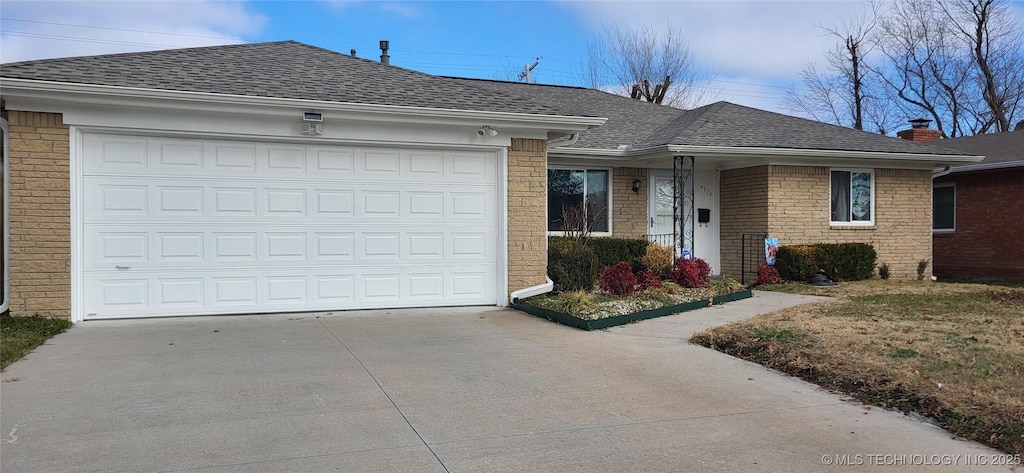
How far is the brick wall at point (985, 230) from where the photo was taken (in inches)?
637

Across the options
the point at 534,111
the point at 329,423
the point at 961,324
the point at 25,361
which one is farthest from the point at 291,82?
the point at 961,324

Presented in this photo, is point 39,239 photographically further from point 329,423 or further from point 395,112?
point 329,423

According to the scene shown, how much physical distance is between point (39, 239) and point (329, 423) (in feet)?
19.7

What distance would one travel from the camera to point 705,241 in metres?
15.4

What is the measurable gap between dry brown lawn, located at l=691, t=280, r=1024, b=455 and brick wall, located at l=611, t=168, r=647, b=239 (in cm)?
456

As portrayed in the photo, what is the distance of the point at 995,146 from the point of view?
1791 cm

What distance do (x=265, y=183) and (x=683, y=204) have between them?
8727 mm

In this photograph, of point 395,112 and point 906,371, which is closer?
point 906,371

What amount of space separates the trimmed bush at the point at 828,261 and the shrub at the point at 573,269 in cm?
470

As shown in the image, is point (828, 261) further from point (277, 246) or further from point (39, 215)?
point (39, 215)

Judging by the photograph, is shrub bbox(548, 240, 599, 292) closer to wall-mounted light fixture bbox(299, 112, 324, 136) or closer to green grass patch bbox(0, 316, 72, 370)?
wall-mounted light fixture bbox(299, 112, 324, 136)

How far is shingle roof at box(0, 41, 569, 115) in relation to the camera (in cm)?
896

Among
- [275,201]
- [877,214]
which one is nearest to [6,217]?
[275,201]

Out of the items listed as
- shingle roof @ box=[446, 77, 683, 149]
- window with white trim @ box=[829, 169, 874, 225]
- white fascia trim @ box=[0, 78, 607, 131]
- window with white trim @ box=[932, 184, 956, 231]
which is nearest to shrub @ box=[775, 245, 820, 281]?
window with white trim @ box=[829, 169, 874, 225]
